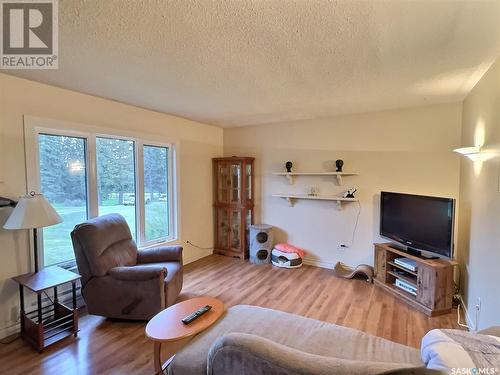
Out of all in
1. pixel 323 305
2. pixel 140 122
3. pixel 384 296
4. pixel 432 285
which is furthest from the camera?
pixel 140 122

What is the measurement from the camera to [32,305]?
260 cm

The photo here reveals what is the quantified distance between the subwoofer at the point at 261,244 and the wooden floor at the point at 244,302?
197 mm

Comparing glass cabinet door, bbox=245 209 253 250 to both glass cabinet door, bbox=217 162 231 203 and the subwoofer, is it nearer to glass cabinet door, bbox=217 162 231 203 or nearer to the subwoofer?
the subwoofer

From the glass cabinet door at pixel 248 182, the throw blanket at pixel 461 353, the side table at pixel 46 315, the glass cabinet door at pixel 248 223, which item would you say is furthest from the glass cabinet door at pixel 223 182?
the throw blanket at pixel 461 353

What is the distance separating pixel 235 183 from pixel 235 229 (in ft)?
2.75

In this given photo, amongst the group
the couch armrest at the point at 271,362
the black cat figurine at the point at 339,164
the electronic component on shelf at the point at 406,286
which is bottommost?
the electronic component on shelf at the point at 406,286

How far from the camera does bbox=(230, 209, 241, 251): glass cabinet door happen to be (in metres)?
4.82

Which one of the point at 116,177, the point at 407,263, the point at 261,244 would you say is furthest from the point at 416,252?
the point at 116,177

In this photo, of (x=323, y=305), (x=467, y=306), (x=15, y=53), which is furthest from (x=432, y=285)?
(x=15, y=53)

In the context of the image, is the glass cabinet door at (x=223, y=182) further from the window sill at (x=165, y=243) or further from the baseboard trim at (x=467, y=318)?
the baseboard trim at (x=467, y=318)

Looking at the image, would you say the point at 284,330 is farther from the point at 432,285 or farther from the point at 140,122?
the point at 140,122

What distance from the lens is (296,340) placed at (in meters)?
1.67

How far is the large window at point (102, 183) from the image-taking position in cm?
280

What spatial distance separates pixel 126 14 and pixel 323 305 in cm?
319
